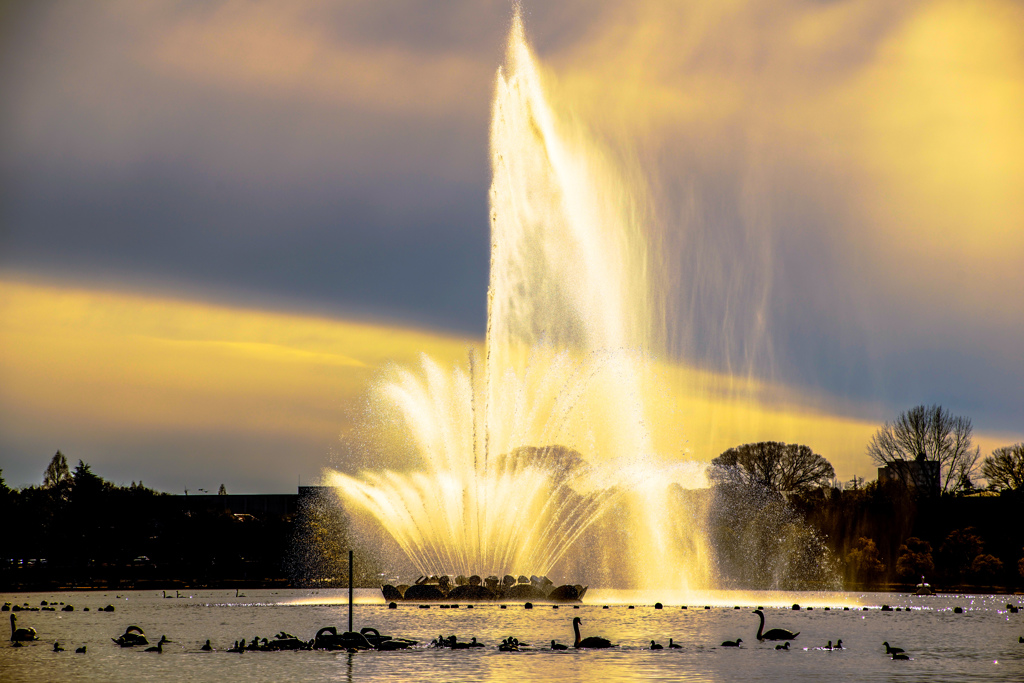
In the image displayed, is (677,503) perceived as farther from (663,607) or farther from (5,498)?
(5,498)

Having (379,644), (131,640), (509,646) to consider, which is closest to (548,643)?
(509,646)

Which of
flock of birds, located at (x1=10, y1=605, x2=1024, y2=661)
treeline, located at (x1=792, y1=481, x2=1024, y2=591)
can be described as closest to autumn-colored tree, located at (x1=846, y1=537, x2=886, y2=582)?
treeline, located at (x1=792, y1=481, x2=1024, y2=591)

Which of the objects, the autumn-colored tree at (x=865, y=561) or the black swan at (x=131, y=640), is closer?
the black swan at (x=131, y=640)

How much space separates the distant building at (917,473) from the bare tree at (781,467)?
10.7 meters

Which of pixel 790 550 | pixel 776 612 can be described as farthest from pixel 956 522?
pixel 776 612

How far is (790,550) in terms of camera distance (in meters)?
123

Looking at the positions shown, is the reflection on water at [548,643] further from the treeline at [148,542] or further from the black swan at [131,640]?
the treeline at [148,542]

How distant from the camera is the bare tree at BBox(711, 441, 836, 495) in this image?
478 ft

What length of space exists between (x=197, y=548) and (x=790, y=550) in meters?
75.8

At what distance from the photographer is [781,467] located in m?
147

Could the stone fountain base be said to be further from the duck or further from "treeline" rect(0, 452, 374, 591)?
"treeline" rect(0, 452, 374, 591)

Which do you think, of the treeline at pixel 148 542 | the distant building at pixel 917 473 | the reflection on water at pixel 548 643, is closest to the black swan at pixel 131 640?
the reflection on water at pixel 548 643

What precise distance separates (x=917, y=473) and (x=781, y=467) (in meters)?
17.7

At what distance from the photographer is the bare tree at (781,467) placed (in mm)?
145625
